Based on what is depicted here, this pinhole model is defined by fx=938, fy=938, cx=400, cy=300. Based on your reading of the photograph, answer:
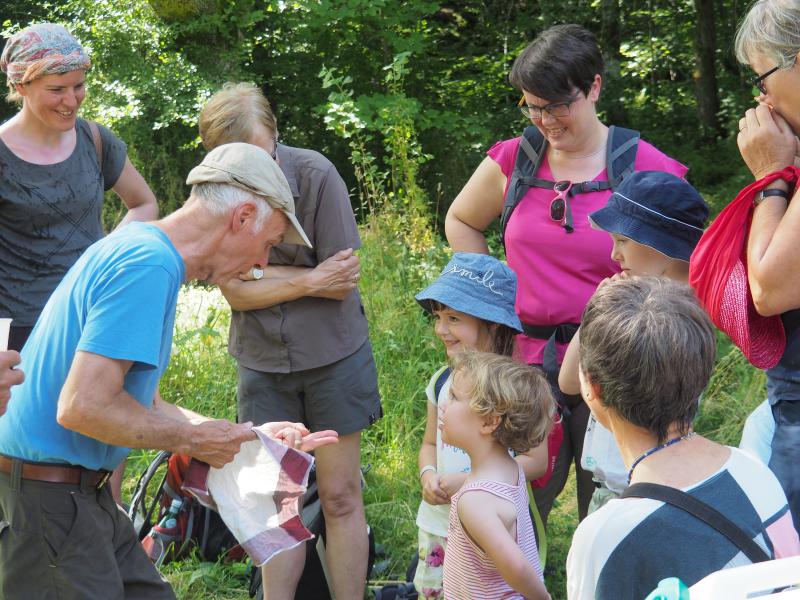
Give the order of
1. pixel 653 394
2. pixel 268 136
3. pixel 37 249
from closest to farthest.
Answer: pixel 653 394 → pixel 268 136 → pixel 37 249

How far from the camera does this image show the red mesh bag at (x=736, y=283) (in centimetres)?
233

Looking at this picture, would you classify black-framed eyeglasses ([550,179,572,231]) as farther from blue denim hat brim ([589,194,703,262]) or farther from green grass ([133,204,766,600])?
green grass ([133,204,766,600])

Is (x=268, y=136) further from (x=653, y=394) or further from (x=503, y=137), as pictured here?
(x=503, y=137)

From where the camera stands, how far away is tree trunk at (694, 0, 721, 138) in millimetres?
11867

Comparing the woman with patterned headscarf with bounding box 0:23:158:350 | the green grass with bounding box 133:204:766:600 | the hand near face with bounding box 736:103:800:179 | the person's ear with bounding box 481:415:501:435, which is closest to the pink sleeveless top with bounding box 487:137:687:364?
the person's ear with bounding box 481:415:501:435

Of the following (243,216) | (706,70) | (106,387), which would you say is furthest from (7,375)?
(706,70)

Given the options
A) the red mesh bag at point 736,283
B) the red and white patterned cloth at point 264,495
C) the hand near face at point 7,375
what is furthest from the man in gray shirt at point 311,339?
the red mesh bag at point 736,283

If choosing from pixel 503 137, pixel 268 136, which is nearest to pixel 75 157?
pixel 268 136

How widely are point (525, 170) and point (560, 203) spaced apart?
0.78 feet

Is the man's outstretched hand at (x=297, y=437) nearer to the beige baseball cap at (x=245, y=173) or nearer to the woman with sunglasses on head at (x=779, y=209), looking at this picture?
the beige baseball cap at (x=245, y=173)

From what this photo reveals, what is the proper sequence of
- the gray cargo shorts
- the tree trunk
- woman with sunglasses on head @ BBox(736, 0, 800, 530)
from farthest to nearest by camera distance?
the tree trunk < the gray cargo shorts < woman with sunglasses on head @ BBox(736, 0, 800, 530)

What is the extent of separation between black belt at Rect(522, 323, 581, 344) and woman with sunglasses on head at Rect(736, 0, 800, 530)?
94 centimetres

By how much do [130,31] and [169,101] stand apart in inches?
35.7

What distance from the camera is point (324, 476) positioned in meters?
3.62
